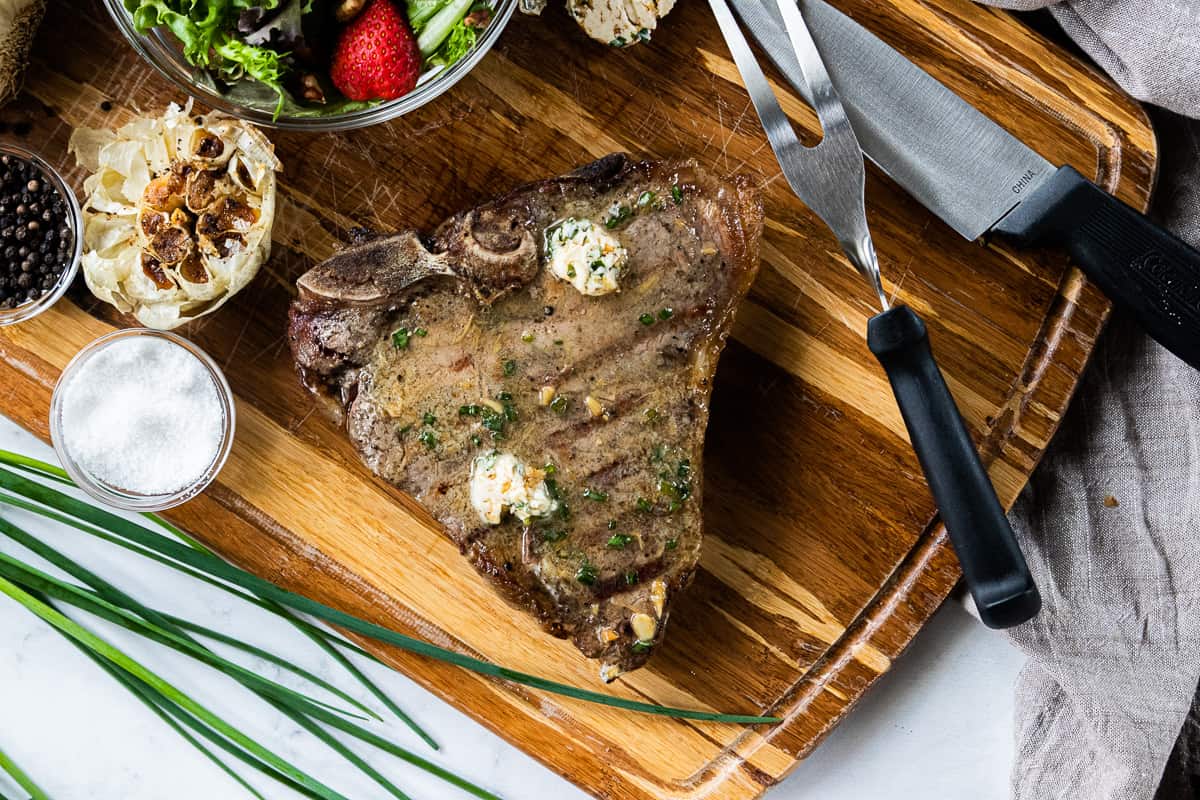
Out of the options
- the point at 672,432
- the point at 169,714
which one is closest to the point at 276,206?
the point at 672,432

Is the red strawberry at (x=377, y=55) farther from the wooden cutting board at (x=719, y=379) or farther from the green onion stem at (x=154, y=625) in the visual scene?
the green onion stem at (x=154, y=625)

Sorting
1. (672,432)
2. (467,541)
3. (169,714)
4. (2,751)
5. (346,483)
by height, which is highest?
(672,432)

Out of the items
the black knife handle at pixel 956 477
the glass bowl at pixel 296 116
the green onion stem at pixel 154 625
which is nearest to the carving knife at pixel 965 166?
the black knife handle at pixel 956 477

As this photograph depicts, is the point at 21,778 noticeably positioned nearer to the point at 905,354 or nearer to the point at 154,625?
the point at 154,625

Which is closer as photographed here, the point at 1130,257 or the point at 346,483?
the point at 1130,257

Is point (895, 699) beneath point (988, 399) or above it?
beneath

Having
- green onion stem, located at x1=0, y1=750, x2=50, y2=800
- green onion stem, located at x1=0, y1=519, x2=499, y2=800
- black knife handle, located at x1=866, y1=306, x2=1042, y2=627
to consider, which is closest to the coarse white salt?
green onion stem, located at x1=0, y1=519, x2=499, y2=800

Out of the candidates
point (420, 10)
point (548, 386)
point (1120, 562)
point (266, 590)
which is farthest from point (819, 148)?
point (266, 590)

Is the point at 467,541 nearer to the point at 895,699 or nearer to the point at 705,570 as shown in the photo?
the point at 705,570
